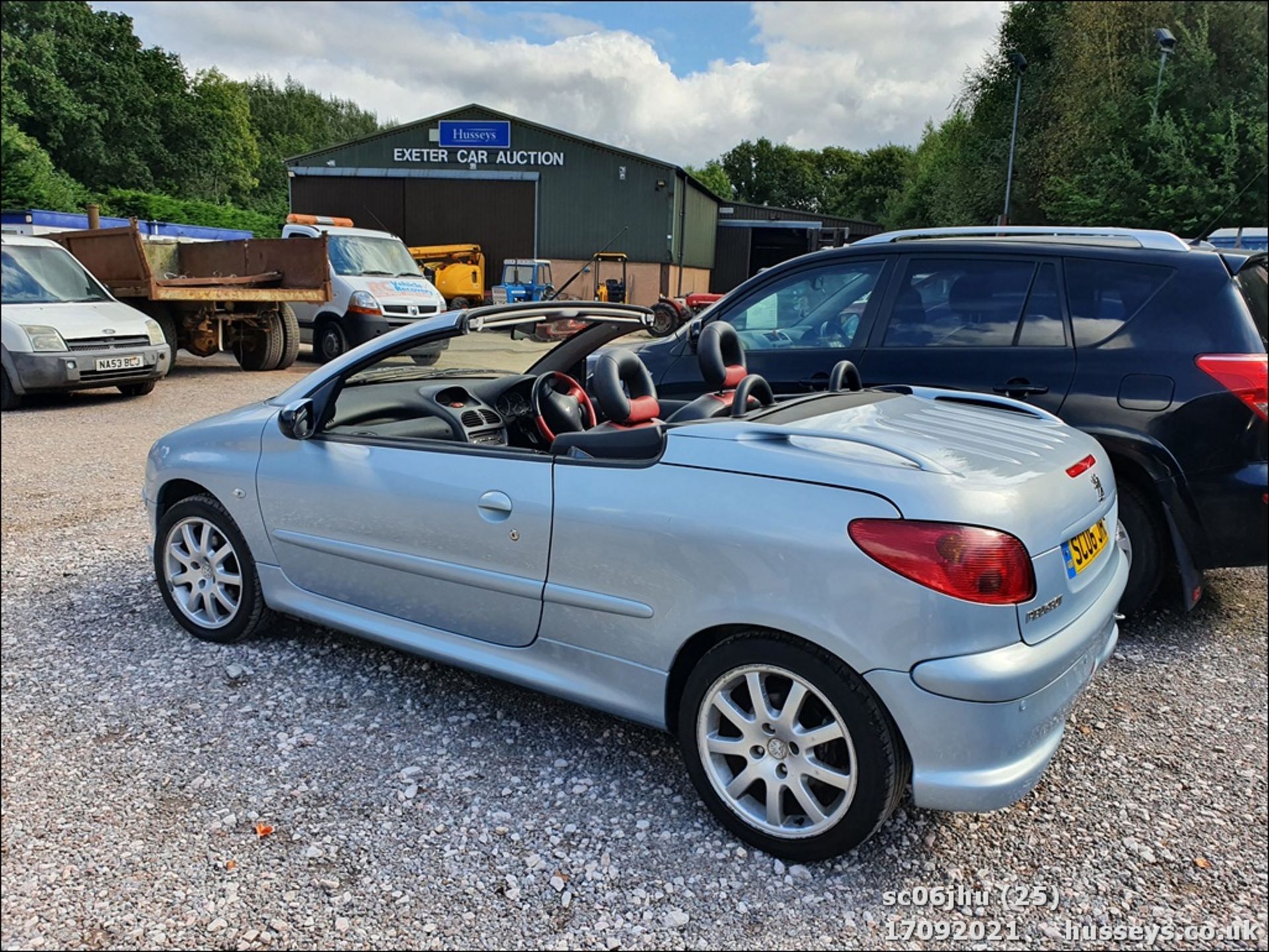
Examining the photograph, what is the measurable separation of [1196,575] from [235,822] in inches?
148

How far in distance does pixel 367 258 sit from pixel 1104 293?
1334 centimetres

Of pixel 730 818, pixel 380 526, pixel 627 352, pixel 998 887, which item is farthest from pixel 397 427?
pixel 998 887

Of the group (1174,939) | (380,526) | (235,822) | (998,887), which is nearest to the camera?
(1174,939)

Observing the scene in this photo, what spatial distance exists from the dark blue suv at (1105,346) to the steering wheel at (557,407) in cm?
159

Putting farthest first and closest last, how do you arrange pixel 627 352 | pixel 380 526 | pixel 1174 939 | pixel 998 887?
pixel 627 352, pixel 380 526, pixel 998 887, pixel 1174 939

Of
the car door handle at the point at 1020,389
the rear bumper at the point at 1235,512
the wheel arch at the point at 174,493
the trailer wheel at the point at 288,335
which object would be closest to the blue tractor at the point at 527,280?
the trailer wheel at the point at 288,335

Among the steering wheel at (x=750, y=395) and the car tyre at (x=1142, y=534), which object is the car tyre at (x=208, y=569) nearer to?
the steering wheel at (x=750, y=395)

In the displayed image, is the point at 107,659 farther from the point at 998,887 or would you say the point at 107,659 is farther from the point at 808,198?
the point at 808,198

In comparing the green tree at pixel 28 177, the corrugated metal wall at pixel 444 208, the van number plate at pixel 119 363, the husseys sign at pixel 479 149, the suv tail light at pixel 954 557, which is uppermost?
the husseys sign at pixel 479 149

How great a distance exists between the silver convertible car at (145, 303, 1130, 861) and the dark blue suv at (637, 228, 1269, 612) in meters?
0.96

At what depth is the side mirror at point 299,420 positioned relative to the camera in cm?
344

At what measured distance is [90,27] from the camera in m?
2.24

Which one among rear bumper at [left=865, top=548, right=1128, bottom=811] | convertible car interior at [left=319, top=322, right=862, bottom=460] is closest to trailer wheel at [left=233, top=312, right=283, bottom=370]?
convertible car interior at [left=319, top=322, right=862, bottom=460]

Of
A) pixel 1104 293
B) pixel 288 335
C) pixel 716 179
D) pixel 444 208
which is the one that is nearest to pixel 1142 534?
pixel 1104 293
